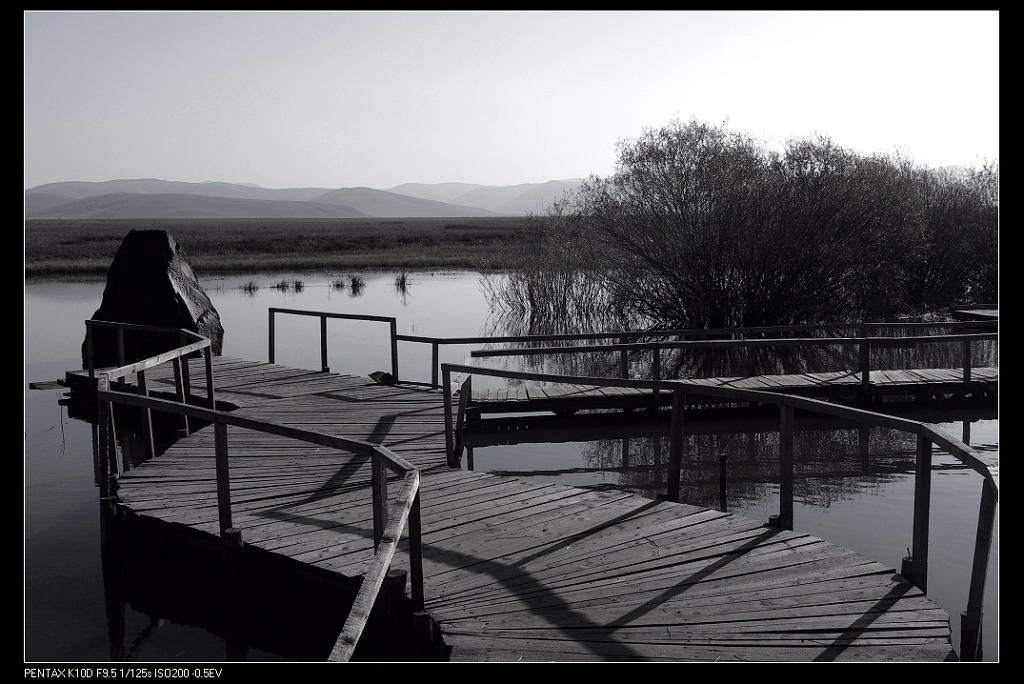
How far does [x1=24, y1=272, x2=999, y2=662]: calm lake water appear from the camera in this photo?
6293 millimetres

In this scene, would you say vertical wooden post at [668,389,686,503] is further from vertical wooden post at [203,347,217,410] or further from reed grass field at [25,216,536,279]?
reed grass field at [25,216,536,279]

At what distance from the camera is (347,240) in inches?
2753

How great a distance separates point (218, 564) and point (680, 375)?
38.0ft

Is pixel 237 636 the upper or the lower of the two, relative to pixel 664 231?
lower

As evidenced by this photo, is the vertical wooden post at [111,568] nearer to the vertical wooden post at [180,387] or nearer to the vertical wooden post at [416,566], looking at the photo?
the vertical wooden post at [416,566]

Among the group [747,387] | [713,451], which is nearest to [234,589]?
[713,451]

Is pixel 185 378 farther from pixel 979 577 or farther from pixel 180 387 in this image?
pixel 979 577

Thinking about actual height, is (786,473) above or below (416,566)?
above

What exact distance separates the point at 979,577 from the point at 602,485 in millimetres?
3960

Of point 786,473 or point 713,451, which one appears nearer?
point 786,473

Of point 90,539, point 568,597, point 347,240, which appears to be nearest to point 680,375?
point 90,539

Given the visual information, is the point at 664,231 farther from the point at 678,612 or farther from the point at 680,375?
the point at 678,612

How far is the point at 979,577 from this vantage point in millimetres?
4184

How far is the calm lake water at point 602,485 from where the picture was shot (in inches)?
248
